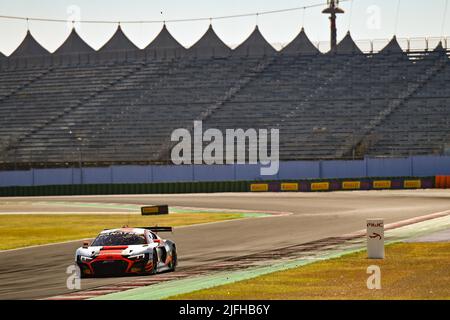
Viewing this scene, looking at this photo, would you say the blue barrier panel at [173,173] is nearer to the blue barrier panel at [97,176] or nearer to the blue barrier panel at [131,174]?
the blue barrier panel at [131,174]

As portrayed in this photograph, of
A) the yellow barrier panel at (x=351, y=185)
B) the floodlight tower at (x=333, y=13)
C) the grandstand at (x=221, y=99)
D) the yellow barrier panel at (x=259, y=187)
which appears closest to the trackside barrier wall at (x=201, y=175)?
the yellow barrier panel at (x=351, y=185)

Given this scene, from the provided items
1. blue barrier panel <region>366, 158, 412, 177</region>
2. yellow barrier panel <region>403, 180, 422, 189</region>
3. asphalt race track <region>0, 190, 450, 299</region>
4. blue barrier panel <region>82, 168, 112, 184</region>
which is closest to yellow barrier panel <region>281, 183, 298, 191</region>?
asphalt race track <region>0, 190, 450, 299</region>

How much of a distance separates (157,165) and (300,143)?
11747 mm

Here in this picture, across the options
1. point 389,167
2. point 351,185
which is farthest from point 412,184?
point 389,167

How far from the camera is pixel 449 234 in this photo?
32.1 m

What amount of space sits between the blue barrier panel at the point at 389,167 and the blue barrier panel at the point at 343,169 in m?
0.61

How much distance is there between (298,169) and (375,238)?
183ft

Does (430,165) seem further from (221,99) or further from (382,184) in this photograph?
(221,99)

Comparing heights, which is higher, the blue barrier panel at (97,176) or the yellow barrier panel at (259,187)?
the blue barrier panel at (97,176)

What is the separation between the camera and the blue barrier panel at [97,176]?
85000mm

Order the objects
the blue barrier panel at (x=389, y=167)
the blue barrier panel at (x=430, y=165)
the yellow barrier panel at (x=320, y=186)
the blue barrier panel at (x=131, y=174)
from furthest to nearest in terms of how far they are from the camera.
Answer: the blue barrier panel at (x=131, y=174)
the blue barrier panel at (x=389, y=167)
the blue barrier panel at (x=430, y=165)
the yellow barrier panel at (x=320, y=186)

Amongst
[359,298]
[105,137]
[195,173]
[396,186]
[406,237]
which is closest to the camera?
[359,298]

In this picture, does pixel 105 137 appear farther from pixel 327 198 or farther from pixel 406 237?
pixel 406 237
